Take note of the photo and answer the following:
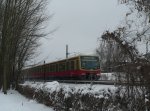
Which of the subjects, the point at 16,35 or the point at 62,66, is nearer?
the point at 16,35

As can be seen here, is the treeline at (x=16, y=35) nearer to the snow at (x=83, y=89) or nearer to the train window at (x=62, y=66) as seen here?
the train window at (x=62, y=66)

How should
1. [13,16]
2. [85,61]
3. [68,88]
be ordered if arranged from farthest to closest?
[85,61] < [13,16] < [68,88]

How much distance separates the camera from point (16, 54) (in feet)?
112

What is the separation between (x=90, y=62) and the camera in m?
37.7

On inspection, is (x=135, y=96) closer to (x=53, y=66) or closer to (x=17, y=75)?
(x=17, y=75)

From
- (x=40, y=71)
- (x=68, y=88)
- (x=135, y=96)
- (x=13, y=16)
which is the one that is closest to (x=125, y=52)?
(x=135, y=96)

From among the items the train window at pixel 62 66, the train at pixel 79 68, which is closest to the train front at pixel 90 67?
the train at pixel 79 68

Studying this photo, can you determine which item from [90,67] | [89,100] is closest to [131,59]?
[89,100]

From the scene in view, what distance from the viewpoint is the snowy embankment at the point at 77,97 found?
10.9 meters

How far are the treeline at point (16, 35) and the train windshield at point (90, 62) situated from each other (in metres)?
4.81

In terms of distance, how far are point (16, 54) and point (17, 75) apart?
2.02 metres

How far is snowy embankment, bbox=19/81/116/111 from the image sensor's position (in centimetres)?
1087

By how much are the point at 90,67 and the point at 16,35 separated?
9.40 meters

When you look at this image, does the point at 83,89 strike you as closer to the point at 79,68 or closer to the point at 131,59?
the point at 131,59
